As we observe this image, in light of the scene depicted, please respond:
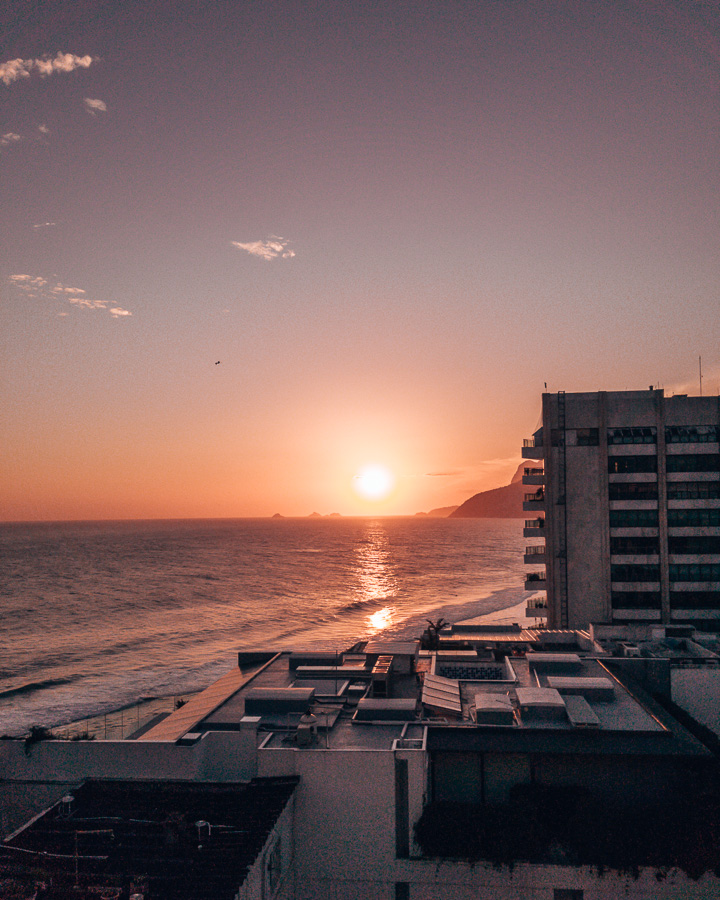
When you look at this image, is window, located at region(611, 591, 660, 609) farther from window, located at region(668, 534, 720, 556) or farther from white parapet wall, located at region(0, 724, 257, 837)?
white parapet wall, located at region(0, 724, 257, 837)

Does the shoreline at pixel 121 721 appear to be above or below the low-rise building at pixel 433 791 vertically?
below

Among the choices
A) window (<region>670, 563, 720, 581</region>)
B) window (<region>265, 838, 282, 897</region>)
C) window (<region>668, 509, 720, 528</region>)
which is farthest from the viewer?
window (<region>668, 509, 720, 528</region>)

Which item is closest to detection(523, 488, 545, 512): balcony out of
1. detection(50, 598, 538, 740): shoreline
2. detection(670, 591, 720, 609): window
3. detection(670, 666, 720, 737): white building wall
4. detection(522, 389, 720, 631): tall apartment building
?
detection(522, 389, 720, 631): tall apartment building

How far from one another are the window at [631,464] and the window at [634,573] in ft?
31.8

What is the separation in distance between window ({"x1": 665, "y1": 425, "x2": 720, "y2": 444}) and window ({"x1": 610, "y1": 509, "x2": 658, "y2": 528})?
7.60m

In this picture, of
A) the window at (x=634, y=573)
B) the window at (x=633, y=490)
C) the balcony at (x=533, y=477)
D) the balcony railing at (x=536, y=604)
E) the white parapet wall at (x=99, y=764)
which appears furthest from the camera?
the balcony at (x=533, y=477)

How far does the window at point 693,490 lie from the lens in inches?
2530

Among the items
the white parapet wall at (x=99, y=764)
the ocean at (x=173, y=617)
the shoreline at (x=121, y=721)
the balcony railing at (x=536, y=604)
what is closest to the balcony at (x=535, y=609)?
the balcony railing at (x=536, y=604)

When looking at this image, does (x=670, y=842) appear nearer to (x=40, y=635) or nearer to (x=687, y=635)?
(x=687, y=635)

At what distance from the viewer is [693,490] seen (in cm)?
6450

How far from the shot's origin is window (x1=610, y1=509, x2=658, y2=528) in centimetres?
6500

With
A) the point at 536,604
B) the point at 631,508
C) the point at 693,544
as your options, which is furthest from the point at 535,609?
the point at 693,544

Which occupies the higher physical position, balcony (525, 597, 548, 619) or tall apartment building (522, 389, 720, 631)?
tall apartment building (522, 389, 720, 631)

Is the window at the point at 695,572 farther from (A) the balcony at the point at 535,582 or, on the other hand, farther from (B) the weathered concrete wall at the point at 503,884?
Result: (B) the weathered concrete wall at the point at 503,884
